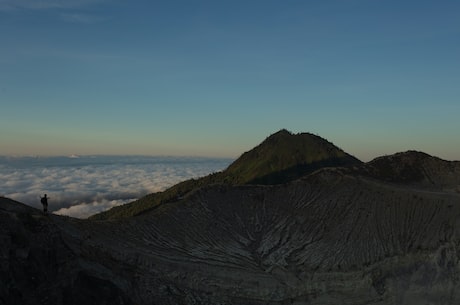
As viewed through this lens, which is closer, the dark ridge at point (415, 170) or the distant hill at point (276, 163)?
the dark ridge at point (415, 170)

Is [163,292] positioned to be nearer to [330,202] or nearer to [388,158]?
[330,202]

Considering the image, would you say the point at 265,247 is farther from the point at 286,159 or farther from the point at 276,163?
the point at 286,159

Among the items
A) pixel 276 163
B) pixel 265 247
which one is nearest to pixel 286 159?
pixel 276 163

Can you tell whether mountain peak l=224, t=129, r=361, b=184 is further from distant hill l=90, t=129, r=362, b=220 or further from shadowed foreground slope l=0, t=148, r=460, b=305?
shadowed foreground slope l=0, t=148, r=460, b=305

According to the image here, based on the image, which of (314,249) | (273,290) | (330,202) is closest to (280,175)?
(330,202)

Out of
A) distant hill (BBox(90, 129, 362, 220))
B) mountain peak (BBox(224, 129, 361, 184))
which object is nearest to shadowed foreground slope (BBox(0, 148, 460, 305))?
mountain peak (BBox(224, 129, 361, 184))

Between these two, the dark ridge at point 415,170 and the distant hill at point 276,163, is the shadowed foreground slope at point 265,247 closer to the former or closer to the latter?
the dark ridge at point 415,170

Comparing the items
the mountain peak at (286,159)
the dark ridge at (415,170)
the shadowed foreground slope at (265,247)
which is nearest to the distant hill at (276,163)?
the mountain peak at (286,159)
